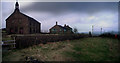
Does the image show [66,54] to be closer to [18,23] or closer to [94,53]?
[94,53]

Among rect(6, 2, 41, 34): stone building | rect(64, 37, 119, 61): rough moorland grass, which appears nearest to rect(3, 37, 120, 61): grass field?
rect(64, 37, 119, 61): rough moorland grass

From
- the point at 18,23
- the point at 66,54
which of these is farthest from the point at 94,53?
the point at 18,23

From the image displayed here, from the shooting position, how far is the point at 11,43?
892cm

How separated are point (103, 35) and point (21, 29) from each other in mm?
24830

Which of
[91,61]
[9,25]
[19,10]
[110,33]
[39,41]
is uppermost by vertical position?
[19,10]

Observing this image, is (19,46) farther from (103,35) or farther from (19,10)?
(19,10)

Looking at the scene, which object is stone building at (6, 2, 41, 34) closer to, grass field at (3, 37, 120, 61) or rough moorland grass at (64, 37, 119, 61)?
grass field at (3, 37, 120, 61)

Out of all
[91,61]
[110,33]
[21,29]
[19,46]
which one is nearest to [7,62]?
[19,46]

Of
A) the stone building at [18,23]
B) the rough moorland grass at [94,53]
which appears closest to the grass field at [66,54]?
the rough moorland grass at [94,53]

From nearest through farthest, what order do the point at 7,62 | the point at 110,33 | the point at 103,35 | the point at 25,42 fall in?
the point at 7,62
the point at 25,42
the point at 110,33
the point at 103,35

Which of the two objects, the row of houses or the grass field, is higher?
the row of houses

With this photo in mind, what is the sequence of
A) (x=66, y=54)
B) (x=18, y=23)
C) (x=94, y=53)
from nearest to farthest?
1. (x=66, y=54)
2. (x=94, y=53)
3. (x=18, y=23)

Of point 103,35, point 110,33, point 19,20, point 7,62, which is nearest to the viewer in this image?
point 7,62

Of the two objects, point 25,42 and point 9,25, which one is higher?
point 9,25
